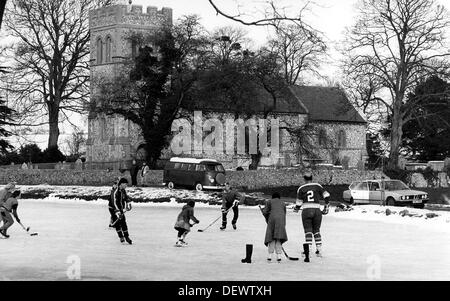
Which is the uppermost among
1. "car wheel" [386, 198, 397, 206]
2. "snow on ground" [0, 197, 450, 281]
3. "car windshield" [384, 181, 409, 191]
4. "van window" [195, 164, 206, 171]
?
"van window" [195, 164, 206, 171]

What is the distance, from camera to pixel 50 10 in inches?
2643

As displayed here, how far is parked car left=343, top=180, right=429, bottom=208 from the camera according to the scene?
39.9 metres

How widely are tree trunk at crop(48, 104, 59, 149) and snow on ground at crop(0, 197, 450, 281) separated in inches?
1412

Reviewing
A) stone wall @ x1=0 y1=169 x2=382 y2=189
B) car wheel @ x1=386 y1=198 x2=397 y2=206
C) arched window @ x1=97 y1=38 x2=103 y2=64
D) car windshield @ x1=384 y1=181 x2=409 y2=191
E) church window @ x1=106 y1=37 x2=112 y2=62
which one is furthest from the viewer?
arched window @ x1=97 y1=38 x2=103 y2=64

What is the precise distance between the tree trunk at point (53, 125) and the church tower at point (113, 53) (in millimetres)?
7106

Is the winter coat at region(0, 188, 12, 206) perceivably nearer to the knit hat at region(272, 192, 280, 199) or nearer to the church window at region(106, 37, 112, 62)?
the knit hat at region(272, 192, 280, 199)

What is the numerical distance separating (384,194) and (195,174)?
14996mm

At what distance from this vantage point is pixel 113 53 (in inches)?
3093

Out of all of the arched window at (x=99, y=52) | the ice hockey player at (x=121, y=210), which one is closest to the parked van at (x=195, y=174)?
the arched window at (x=99, y=52)

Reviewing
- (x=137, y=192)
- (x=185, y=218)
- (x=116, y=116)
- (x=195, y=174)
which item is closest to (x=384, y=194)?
(x=137, y=192)

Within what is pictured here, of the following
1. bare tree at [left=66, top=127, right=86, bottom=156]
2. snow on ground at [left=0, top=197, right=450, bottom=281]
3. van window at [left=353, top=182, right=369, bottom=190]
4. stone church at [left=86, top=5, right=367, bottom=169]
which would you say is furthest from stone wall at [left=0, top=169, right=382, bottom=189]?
bare tree at [left=66, top=127, right=86, bottom=156]

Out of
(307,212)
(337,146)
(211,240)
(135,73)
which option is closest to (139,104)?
(135,73)

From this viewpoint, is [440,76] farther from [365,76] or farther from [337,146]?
[337,146]

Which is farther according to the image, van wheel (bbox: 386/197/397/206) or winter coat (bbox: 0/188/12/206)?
van wheel (bbox: 386/197/397/206)
